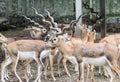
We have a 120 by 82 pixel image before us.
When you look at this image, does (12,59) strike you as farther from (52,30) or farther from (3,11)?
(3,11)

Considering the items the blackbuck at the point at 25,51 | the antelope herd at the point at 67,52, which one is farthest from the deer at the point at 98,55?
the blackbuck at the point at 25,51

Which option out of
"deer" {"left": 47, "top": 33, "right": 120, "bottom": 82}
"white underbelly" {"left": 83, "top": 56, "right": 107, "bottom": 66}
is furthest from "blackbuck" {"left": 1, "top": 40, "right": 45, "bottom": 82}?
"white underbelly" {"left": 83, "top": 56, "right": 107, "bottom": 66}

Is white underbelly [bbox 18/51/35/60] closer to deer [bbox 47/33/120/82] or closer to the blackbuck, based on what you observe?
the blackbuck

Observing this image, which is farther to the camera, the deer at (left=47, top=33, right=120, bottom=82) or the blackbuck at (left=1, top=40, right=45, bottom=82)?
the blackbuck at (left=1, top=40, right=45, bottom=82)

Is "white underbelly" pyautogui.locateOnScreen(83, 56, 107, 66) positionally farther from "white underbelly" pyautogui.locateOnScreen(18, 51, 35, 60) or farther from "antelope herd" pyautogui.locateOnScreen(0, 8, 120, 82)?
"white underbelly" pyautogui.locateOnScreen(18, 51, 35, 60)

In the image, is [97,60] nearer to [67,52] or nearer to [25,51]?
[67,52]

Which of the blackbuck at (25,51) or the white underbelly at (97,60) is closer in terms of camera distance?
the white underbelly at (97,60)

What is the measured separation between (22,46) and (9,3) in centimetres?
1282

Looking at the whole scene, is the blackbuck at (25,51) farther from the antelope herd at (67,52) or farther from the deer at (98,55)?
the deer at (98,55)

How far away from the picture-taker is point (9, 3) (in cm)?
1984

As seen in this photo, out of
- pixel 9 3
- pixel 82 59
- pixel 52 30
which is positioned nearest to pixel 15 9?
pixel 9 3

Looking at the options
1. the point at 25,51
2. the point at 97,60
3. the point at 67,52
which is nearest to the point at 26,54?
the point at 25,51

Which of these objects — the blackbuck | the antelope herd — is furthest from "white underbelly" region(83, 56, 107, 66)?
the blackbuck

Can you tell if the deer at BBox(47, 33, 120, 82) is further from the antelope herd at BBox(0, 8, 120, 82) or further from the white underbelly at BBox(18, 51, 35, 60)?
the white underbelly at BBox(18, 51, 35, 60)
